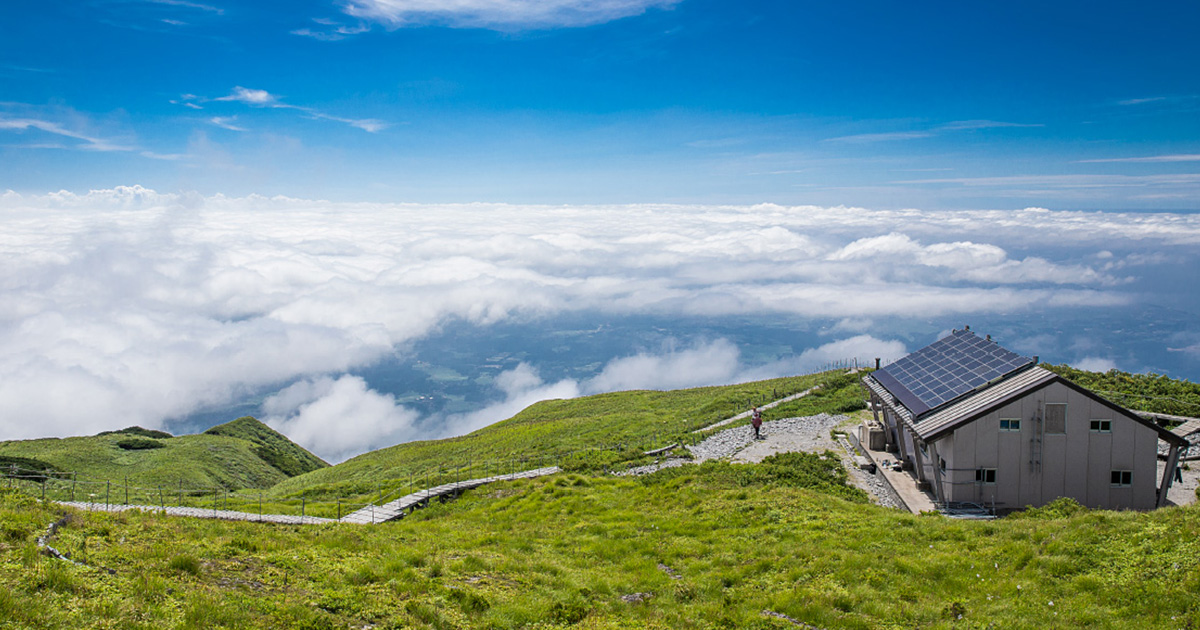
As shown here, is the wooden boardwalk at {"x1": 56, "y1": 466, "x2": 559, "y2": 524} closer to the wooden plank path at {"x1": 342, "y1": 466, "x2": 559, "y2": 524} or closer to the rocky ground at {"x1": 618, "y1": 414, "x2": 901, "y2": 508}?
the wooden plank path at {"x1": 342, "y1": 466, "x2": 559, "y2": 524}

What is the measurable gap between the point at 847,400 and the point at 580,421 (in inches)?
1145

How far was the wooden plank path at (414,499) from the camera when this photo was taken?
2706cm

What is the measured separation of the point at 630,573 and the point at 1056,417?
63.1 ft

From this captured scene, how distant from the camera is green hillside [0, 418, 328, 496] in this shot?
6044 cm

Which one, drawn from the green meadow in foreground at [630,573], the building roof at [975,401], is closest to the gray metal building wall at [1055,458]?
the building roof at [975,401]

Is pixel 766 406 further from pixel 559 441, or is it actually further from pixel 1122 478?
pixel 1122 478

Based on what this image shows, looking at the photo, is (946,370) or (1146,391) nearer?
(946,370)

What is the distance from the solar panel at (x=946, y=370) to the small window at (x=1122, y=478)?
17.9 feet

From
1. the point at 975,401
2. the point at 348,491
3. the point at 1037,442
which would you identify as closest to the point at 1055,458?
the point at 1037,442

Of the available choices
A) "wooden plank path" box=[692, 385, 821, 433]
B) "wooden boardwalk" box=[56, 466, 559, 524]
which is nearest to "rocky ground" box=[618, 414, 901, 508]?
"wooden plank path" box=[692, 385, 821, 433]

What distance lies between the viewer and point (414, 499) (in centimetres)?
3003

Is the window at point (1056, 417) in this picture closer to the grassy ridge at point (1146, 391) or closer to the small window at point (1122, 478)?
the small window at point (1122, 478)

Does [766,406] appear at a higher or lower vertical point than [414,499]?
higher

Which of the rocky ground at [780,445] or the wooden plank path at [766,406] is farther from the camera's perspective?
the wooden plank path at [766,406]
